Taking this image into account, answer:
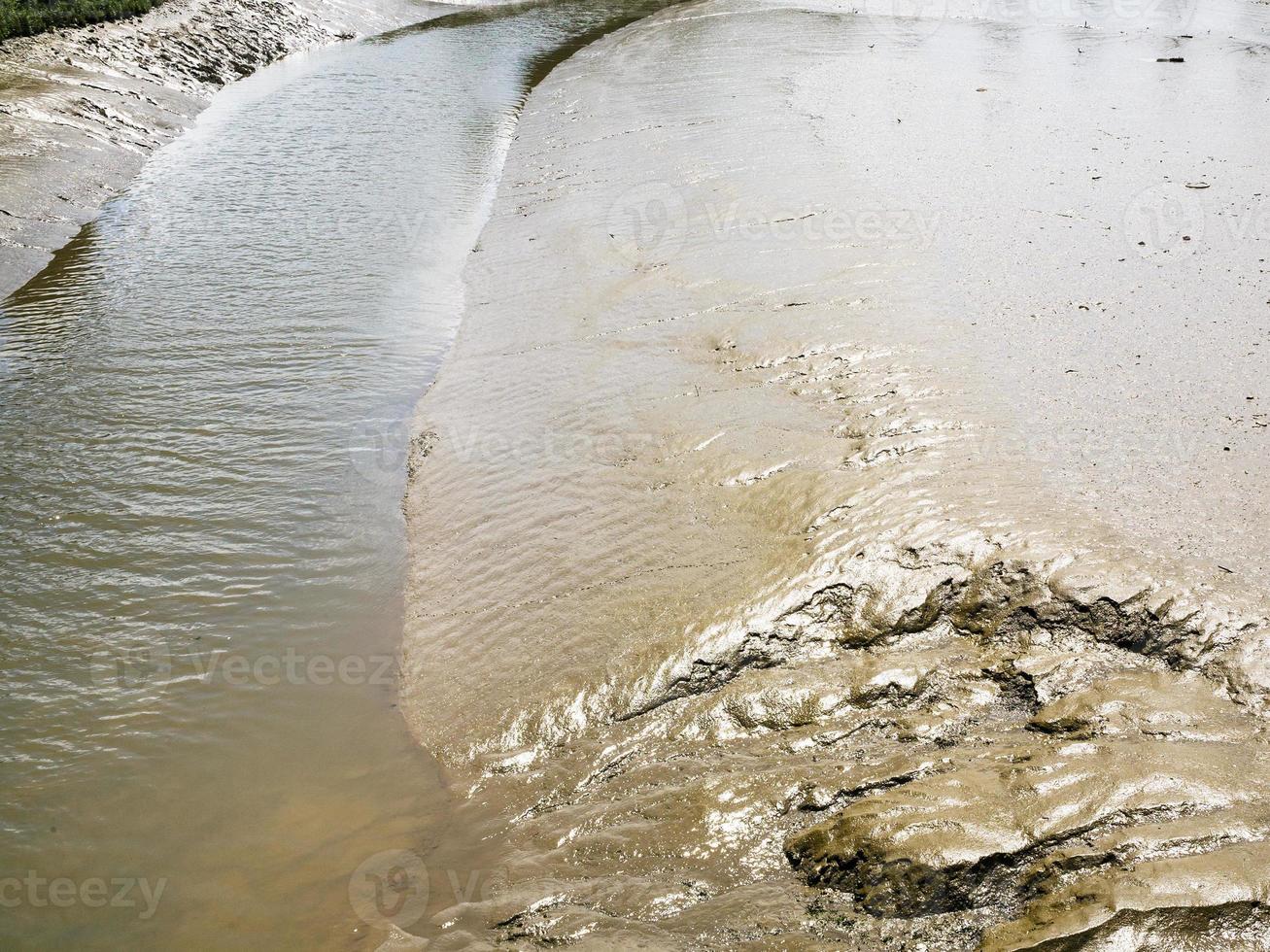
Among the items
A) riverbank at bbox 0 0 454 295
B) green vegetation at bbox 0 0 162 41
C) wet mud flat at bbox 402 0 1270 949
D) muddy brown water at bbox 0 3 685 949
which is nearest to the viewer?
wet mud flat at bbox 402 0 1270 949

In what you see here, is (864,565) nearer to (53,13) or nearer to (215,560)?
(215,560)

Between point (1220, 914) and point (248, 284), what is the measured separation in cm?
806

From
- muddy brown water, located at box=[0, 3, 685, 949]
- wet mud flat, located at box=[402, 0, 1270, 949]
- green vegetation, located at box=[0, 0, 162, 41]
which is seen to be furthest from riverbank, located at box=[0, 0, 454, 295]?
wet mud flat, located at box=[402, 0, 1270, 949]

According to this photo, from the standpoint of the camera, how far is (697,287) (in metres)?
6.80

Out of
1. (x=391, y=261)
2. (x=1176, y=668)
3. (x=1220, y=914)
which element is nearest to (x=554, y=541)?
(x=1176, y=668)

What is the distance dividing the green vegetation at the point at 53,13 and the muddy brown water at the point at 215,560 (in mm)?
5962

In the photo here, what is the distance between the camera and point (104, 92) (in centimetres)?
1280

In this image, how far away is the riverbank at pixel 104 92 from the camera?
391 inches

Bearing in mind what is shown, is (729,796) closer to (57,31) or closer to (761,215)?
(761,215)

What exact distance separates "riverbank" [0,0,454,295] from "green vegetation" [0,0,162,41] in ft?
0.83

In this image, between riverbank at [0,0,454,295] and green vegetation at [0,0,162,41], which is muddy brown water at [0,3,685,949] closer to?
riverbank at [0,0,454,295]

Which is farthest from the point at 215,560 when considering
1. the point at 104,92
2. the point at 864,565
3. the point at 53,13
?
the point at 53,13

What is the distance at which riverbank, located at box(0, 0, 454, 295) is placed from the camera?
9.94m

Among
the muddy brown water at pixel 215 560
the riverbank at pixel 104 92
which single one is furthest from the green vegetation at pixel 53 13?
the muddy brown water at pixel 215 560
